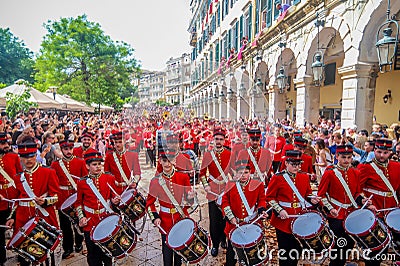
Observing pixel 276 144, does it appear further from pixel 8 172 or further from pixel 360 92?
pixel 8 172

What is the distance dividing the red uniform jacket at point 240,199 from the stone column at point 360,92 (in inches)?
253

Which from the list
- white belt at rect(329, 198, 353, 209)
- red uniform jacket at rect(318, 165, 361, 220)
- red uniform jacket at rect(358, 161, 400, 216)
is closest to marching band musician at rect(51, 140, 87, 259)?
red uniform jacket at rect(318, 165, 361, 220)

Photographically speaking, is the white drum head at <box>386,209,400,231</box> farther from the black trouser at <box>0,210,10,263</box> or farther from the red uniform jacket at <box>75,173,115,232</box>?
the black trouser at <box>0,210,10,263</box>

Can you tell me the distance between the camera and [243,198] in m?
3.62

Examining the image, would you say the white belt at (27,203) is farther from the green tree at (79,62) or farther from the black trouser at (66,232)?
the green tree at (79,62)

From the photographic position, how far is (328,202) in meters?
3.82

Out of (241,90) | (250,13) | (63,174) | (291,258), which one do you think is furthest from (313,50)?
(63,174)

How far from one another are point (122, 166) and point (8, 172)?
73.7 inches

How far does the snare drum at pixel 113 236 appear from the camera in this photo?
11.0 ft

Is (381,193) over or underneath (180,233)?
over

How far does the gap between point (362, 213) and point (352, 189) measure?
37 centimetres

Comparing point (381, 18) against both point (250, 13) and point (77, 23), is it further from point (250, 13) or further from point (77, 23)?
point (77, 23)

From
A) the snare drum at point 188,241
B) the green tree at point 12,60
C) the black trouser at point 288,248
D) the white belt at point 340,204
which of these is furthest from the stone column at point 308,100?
the green tree at point 12,60

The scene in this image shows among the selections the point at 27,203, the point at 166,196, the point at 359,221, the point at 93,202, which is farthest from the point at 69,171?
the point at 359,221
